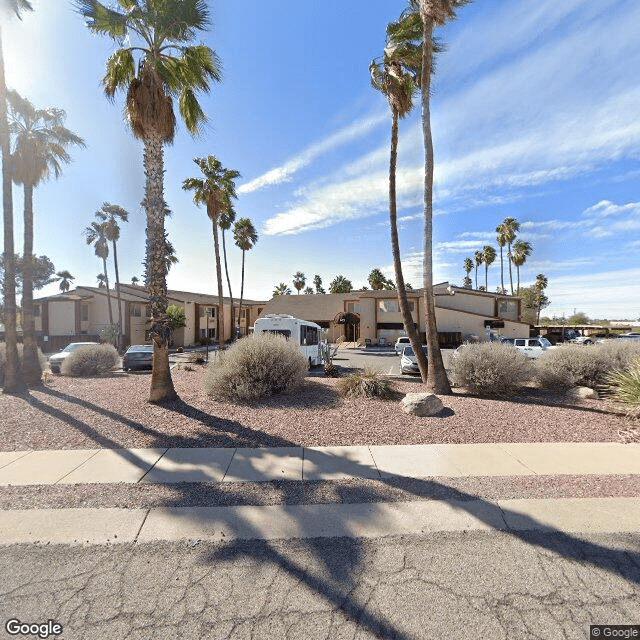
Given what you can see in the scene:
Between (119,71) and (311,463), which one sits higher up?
(119,71)

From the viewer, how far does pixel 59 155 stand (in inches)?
629

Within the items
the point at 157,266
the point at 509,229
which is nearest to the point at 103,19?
the point at 157,266

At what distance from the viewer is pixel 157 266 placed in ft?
29.2

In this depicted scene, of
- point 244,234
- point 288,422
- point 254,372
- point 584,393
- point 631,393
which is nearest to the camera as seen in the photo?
point 288,422

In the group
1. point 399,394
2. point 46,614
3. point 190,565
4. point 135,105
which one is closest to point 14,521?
point 46,614

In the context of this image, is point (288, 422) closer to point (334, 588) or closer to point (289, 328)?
point (334, 588)

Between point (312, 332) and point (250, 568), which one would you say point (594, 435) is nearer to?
point (250, 568)

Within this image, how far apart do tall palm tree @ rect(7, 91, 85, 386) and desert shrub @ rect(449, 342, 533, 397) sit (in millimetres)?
14797

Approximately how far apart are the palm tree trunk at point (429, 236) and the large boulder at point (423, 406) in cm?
239

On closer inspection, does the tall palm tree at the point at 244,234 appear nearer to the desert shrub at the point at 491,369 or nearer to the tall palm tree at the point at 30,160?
the tall palm tree at the point at 30,160

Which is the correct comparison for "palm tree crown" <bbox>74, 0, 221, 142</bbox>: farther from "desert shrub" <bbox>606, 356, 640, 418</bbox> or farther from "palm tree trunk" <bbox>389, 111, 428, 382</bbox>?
"desert shrub" <bbox>606, 356, 640, 418</bbox>

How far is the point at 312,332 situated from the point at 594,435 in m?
14.6

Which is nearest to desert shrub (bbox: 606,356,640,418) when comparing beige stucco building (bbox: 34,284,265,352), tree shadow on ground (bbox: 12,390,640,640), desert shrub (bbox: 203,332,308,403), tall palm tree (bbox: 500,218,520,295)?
tree shadow on ground (bbox: 12,390,640,640)

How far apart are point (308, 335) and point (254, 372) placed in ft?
32.0
